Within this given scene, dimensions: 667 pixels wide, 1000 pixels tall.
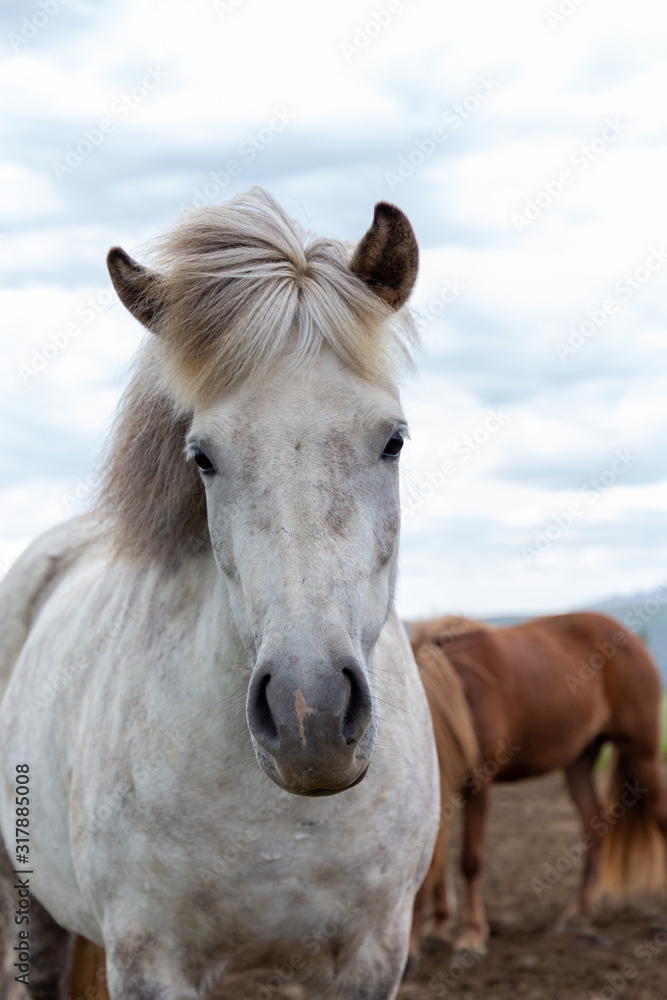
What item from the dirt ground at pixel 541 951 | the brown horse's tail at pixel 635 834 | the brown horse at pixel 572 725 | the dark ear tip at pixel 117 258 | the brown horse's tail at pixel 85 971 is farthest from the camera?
the brown horse's tail at pixel 635 834

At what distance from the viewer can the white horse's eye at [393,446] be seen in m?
2.12

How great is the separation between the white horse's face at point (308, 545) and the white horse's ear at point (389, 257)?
0.27m

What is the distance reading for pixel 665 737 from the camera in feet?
45.1

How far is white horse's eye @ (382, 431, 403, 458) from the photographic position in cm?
212

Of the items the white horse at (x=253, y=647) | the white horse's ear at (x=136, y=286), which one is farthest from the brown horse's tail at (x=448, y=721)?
the white horse's ear at (x=136, y=286)

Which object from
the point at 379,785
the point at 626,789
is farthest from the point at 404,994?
the point at 379,785

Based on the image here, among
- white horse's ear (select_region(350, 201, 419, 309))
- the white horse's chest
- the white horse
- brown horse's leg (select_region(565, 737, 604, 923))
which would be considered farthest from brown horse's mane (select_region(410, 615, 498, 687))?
white horse's ear (select_region(350, 201, 419, 309))

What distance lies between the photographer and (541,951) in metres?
5.95

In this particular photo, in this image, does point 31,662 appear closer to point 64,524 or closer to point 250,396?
point 64,524

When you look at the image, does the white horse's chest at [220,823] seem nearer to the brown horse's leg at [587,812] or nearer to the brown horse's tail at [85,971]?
the brown horse's tail at [85,971]

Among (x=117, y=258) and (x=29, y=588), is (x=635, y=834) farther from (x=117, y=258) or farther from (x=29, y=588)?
(x=117, y=258)

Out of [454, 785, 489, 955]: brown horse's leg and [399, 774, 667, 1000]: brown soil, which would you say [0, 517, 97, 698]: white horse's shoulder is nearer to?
[399, 774, 667, 1000]: brown soil

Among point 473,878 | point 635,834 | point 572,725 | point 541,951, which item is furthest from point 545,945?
point 572,725

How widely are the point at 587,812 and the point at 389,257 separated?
6304mm
